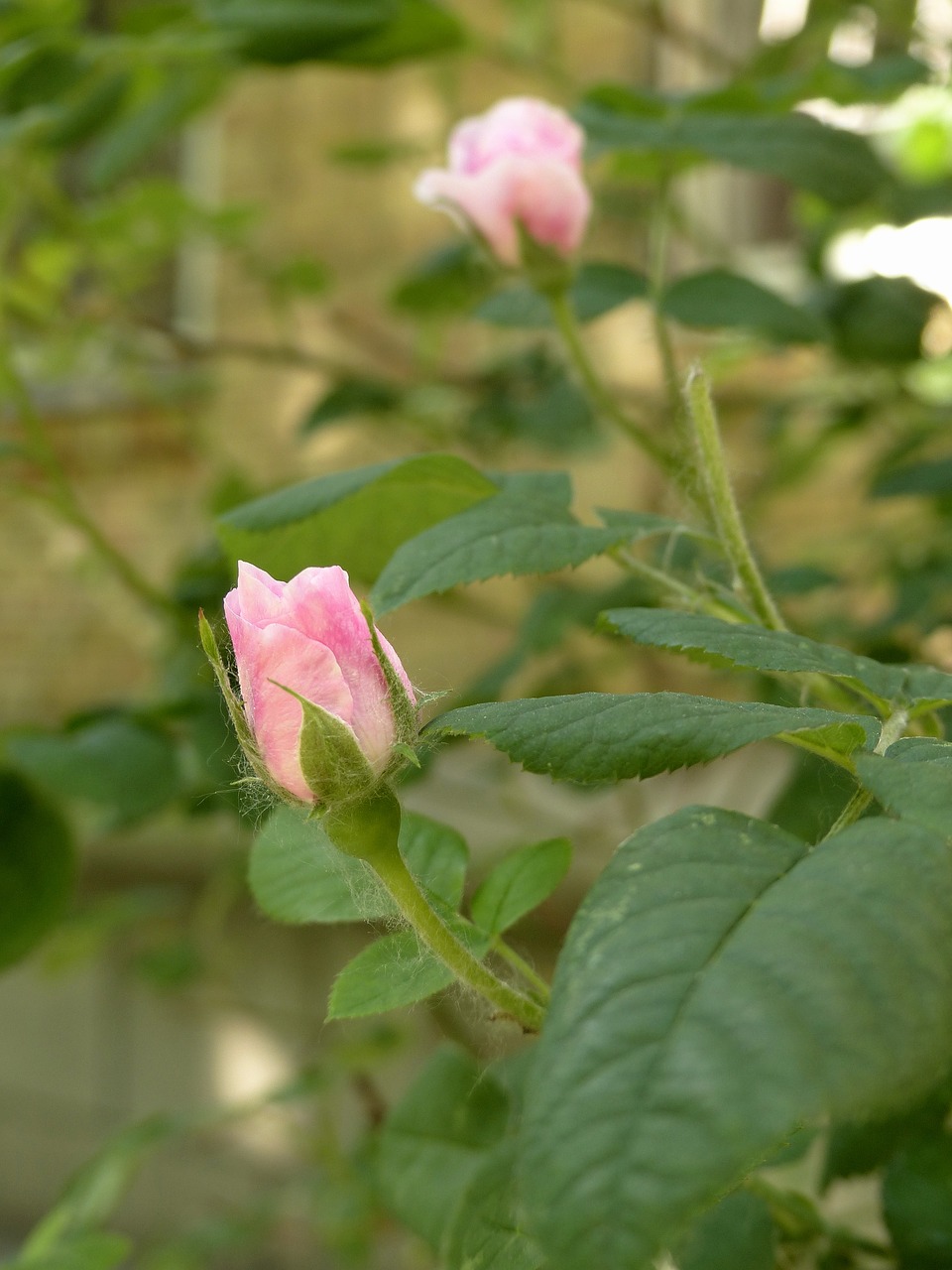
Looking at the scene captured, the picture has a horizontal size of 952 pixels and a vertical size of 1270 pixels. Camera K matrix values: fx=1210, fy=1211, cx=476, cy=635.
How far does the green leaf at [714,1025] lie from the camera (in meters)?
0.17

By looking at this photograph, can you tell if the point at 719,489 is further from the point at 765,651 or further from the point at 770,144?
the point at 770,144

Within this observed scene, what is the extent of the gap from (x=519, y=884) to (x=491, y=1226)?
0.30 ft

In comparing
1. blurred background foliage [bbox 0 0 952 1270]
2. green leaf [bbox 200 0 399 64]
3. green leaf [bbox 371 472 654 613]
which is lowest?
blurred background foliage [bbox 0 0 952 1270]

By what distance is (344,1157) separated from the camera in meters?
1.10

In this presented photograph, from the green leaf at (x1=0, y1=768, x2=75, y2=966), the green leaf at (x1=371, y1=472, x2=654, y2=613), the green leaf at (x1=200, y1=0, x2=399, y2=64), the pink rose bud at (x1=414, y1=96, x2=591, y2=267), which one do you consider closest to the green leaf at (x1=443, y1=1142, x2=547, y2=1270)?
the green leaf at (x1=371, y1=472, x2=654, y2=613)

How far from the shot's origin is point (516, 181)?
1.89ft

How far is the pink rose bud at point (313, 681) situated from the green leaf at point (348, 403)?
731mm

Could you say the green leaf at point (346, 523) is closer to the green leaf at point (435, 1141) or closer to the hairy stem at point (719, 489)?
the hairy stem at point (719, 489)

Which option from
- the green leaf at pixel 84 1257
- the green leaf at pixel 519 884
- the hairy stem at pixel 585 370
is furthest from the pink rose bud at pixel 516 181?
the green leaf at pixel 84 1257

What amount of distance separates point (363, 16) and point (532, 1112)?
0.66m

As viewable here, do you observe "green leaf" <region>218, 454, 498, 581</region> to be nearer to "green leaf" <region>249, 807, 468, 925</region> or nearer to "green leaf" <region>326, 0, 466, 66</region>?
"green leaf" <region>249, 807, 468, 925</region>

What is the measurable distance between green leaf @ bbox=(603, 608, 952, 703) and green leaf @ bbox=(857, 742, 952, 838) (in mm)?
28

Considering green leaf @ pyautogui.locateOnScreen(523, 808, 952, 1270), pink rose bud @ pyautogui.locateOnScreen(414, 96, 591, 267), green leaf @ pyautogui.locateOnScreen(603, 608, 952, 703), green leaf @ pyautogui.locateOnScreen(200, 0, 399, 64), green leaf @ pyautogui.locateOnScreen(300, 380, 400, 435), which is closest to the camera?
green leaf @ pyautogui.locateOnScreen(523, 808, 952, 1270)

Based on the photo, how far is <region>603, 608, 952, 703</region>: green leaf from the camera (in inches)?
10.6
